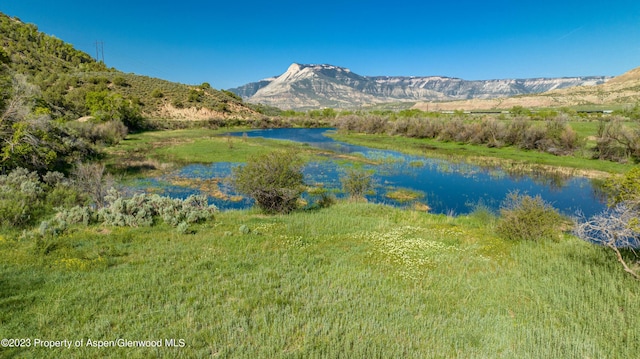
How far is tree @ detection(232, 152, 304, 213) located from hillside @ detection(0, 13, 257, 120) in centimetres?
5949

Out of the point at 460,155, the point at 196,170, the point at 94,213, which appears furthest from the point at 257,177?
the point at 460,155

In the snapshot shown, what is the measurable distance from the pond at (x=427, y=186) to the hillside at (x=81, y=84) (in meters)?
46.9

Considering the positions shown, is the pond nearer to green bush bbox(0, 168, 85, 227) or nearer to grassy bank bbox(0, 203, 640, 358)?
green bush bbox(0, 168, 85, 227)

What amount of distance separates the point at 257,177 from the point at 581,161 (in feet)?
128

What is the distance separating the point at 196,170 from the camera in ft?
110

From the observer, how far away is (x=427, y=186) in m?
28.2

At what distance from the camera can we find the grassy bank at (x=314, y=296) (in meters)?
5.95

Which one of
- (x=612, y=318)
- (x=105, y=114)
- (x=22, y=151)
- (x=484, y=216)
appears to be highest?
(x=105, y=114)

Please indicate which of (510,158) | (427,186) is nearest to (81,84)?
(427,186)

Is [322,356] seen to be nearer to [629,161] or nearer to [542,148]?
[629,161]

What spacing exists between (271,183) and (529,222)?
1252 cm

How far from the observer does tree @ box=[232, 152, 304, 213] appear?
1722 centimetres

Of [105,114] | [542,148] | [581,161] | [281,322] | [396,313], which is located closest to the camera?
[281,322]

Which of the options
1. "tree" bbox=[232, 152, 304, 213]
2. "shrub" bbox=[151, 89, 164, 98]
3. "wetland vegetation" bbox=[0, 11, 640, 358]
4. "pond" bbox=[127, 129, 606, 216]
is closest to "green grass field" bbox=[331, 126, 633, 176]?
"pond" bbox=[127, 129, 606, 216]
